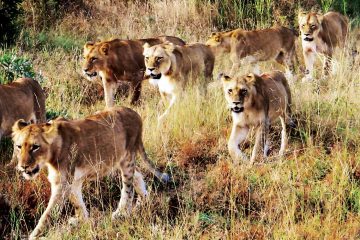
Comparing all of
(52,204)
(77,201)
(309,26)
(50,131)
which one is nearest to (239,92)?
(77,201)

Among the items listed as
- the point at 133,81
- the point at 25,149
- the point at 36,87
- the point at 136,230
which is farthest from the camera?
the point at 133,81

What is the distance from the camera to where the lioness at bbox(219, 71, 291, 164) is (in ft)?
22.1

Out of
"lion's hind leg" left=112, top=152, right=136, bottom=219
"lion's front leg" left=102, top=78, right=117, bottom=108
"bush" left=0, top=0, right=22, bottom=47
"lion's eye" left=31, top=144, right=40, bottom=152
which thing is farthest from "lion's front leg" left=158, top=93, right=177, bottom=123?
"bush" left=0, top=0, right=22, bottom=47

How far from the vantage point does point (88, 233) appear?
537cm

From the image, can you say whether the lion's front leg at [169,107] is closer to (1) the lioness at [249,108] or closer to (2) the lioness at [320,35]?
(1) the lioness at [249,108]

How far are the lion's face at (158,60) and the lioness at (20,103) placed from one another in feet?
5.74

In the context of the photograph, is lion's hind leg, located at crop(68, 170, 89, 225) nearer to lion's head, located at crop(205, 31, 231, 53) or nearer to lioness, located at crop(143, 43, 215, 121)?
lioness, located at crop(143, 43, 215, 121)

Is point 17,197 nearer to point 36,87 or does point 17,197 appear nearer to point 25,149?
point 25,149

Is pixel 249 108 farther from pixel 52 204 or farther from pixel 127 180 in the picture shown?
pixel 52 204

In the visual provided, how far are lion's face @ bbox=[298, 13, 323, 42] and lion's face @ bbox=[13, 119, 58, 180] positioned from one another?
670 centimetres

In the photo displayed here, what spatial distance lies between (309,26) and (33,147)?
6.94 m

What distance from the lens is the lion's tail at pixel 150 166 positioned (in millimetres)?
6336

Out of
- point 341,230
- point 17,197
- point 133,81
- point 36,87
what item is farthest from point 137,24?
point 341,230

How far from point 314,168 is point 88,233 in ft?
7.88
